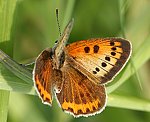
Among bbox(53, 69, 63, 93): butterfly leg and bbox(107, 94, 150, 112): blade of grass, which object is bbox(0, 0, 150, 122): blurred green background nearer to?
bbox(53, 69, 63, 93): butterfly leg

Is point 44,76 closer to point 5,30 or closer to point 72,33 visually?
point 5,30

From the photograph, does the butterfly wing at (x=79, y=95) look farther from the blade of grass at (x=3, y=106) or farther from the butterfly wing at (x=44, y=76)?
the blade of grass at (x=3, y=106)

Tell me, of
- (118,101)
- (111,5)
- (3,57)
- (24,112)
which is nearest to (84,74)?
(118,101)

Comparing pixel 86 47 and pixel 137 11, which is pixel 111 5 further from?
pixel 86 47

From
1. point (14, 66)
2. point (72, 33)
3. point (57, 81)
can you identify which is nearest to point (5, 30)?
point (14, 66)

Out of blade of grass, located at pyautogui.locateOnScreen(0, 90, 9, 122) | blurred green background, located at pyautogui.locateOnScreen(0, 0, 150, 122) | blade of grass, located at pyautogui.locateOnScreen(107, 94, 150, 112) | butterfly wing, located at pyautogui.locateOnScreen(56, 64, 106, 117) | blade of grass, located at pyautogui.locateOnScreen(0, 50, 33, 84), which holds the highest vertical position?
blade of grass, located at pyautogui.locateOnScreen(0, 50, 33, 84)

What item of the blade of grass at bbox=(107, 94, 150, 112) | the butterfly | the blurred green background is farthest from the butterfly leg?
the blurred green background
